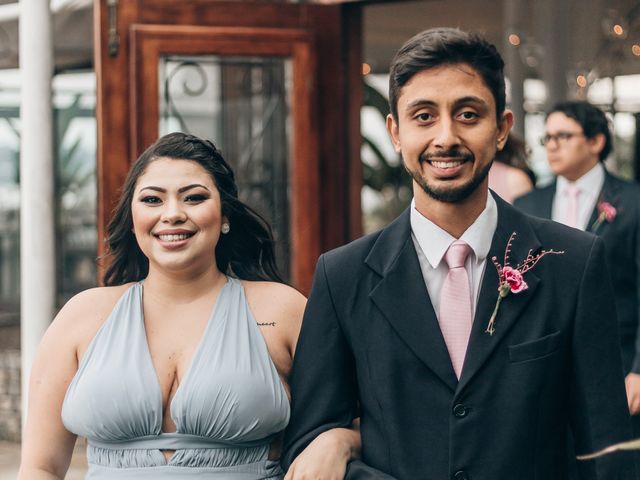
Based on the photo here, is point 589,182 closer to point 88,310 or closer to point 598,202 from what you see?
point 598,202

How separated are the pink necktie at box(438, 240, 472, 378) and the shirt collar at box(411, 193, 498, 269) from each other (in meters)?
0.01

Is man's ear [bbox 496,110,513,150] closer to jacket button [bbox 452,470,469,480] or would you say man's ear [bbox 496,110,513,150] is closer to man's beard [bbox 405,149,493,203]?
man's beard [bbox 405,149,493,203]

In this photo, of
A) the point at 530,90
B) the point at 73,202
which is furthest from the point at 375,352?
the point at 530,90

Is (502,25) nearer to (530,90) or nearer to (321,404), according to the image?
(530,90)

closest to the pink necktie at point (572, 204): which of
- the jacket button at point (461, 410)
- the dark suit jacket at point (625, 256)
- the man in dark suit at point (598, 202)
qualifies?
the man in dark suit at point (598, 202)

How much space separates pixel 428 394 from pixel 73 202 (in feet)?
25.5

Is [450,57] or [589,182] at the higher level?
[450,57]

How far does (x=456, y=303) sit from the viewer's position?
2.35 metres

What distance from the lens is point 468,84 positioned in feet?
7.55

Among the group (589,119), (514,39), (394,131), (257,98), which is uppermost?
(514,39)

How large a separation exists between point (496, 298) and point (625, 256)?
2.76 meters

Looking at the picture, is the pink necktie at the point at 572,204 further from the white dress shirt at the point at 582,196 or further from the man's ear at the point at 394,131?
the man's ear at the point at 394,131

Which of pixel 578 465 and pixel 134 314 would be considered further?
pixel 134 314

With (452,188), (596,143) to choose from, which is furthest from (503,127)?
(596,143)
